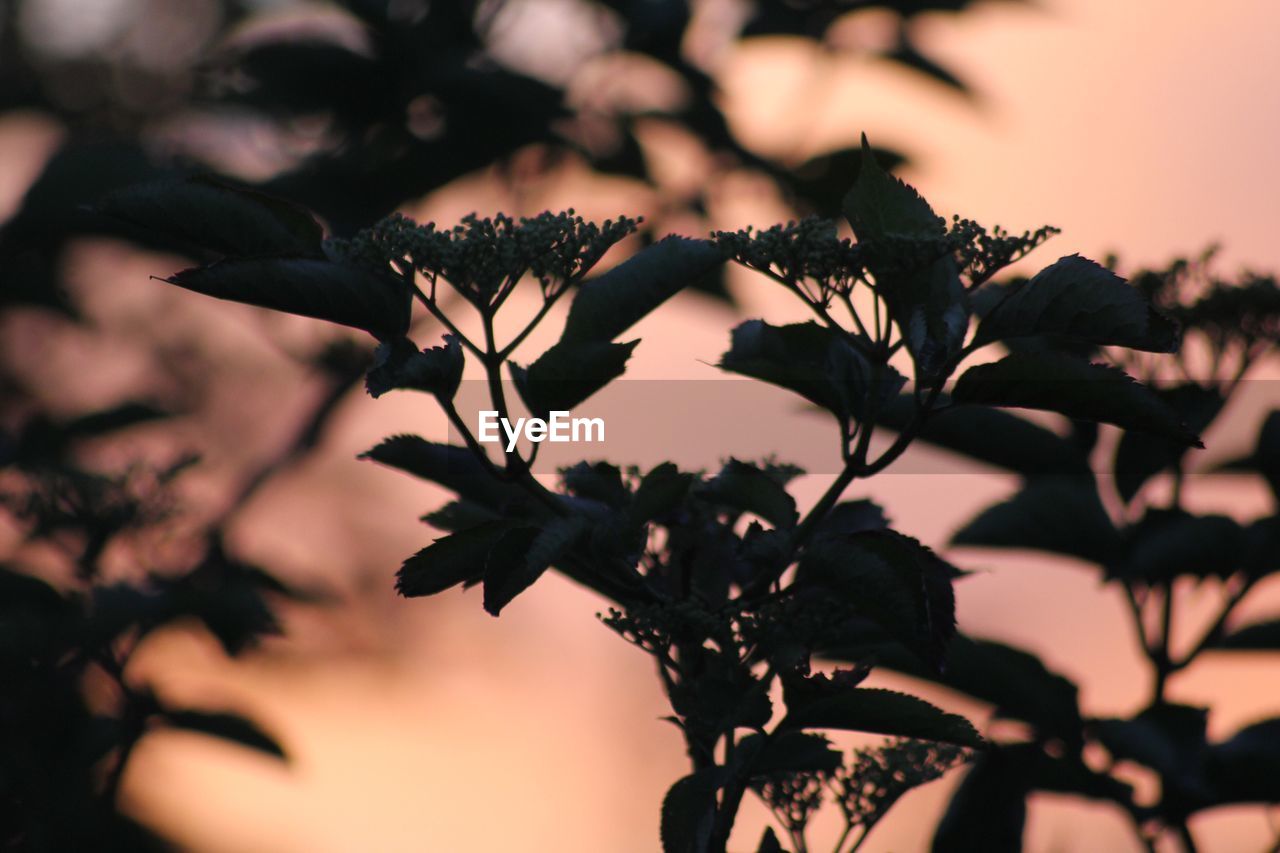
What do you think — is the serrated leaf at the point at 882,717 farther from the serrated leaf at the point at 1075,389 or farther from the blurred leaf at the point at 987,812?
the blurred leaf at the point at 987,812

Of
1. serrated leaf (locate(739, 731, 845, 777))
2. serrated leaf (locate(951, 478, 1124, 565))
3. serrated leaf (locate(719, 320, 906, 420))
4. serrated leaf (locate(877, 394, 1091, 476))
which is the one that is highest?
serrated leaf (locate(877, 394, 1091, 476))

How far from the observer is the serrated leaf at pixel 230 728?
3.12 m

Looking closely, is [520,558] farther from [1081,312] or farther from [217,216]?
[1081,312]

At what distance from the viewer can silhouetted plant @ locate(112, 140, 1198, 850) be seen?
1140mm

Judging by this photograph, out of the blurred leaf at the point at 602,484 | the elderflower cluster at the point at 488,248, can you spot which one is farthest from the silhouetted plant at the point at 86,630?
the elderflower cluster at the point at 488,248

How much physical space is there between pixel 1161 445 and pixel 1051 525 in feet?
0.72

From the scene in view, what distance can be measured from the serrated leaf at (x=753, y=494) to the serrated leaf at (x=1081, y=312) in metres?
0.25

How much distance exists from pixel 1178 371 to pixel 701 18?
Result: 8.40 ft

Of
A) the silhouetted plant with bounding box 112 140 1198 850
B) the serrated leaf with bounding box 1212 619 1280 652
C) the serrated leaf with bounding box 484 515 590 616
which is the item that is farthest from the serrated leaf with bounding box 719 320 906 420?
the serrated leaf with bounding box 1212 619 1280 652

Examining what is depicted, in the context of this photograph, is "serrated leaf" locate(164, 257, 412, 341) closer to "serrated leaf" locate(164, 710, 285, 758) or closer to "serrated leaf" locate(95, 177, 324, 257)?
"serrated leaf" locate(95, 177, 324, 257)

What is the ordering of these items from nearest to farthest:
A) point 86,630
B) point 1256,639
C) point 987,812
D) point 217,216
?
point 217,216, point 987,812, point 1256,639, point 86,630

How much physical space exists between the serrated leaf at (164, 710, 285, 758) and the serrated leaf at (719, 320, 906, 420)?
2.26m

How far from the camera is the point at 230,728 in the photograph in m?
3.18

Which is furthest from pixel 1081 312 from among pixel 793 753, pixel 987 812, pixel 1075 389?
pixel 987 812
